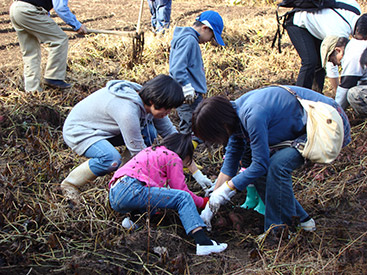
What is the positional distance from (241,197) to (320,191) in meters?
0.62

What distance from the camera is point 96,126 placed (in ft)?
10.2

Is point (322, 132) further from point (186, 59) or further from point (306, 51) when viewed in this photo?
point (306, 51)

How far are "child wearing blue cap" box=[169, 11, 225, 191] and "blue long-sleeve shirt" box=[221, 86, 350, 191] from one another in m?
1.37

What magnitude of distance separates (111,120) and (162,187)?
2.26 feet

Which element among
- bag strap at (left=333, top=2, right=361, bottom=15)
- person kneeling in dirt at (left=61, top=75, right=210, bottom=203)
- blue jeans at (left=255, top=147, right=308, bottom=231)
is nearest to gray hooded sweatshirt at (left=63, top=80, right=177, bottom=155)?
person kneeling in dirt at (left=61, top=75, right=210, bottom=203)

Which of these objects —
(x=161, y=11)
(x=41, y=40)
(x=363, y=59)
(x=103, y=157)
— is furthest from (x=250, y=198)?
(x=161, y=11)

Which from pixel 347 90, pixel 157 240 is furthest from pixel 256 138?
pixel 347 90

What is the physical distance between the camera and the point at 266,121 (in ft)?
7.89

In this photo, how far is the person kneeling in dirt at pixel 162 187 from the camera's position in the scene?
2.57 meters

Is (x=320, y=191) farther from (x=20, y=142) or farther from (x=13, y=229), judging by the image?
(x=20, y=142)

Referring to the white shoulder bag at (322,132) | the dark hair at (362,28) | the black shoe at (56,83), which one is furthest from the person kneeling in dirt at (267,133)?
the black shoe at (56,83)

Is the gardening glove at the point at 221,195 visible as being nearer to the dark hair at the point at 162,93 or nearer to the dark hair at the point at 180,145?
the dark hair at the point at 180,145

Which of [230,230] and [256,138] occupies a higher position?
[256,138]

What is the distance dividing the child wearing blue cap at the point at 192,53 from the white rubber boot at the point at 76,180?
3.65 feet
